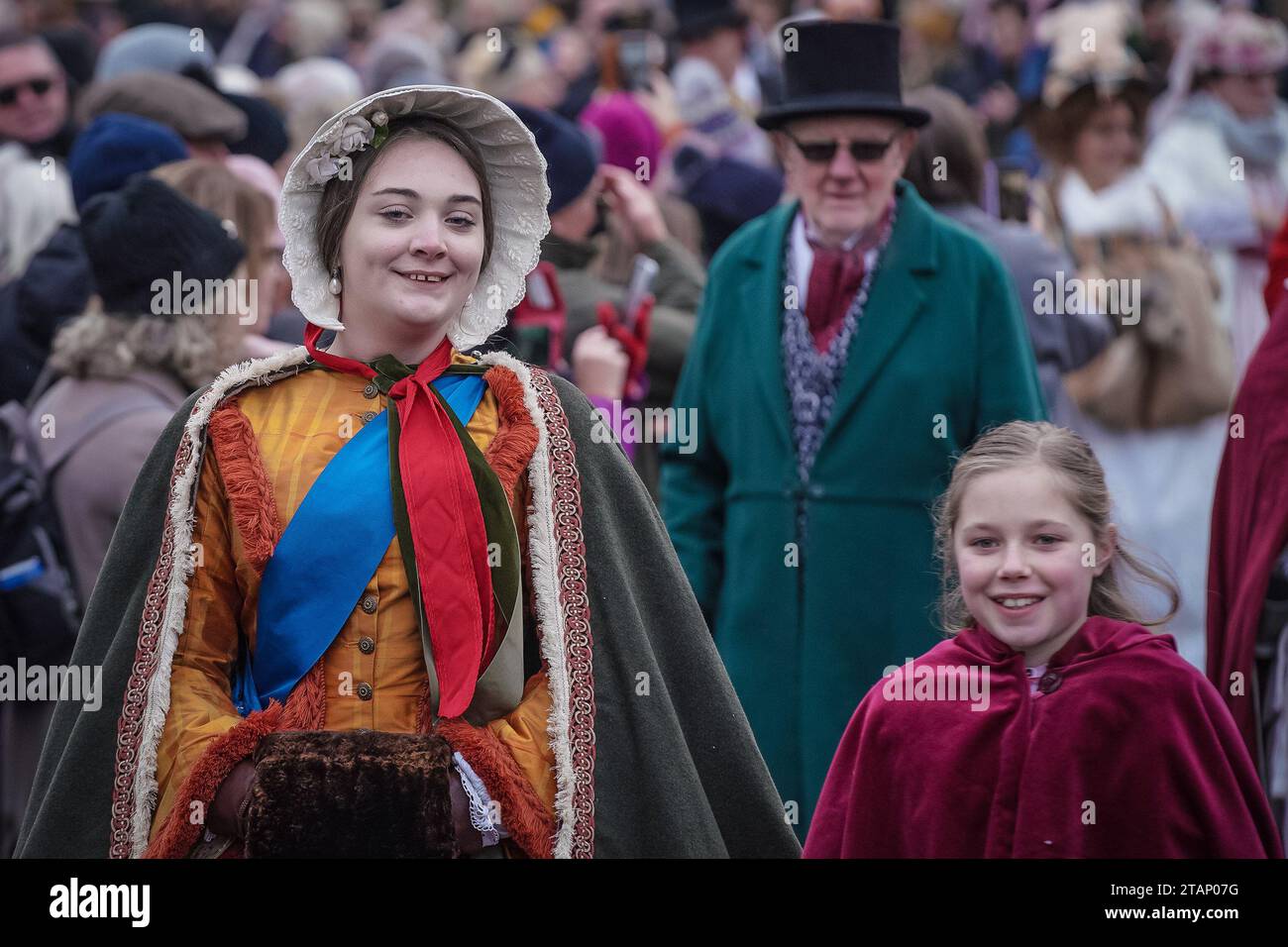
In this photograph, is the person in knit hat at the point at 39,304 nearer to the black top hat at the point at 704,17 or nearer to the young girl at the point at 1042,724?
the young girl at the point at 1042,724

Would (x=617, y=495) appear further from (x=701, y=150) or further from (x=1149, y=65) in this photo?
(x=1149, y=65)

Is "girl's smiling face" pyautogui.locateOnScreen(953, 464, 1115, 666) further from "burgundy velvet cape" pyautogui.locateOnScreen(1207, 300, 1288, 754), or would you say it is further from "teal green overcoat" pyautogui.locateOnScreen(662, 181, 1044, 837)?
"burgundy velvet cape" pyautogui.locateOnScreen(1207, 300, 1288, 754)

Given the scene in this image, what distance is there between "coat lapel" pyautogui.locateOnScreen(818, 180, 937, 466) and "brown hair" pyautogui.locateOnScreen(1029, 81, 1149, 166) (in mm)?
3146

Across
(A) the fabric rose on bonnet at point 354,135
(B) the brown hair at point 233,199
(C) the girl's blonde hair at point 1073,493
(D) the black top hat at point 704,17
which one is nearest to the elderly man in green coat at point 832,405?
(C) the girl's blonde hair at point 1073,493

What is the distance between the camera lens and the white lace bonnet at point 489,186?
11.8ft

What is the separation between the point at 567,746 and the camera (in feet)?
11.4

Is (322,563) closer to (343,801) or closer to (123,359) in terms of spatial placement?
(343,801)

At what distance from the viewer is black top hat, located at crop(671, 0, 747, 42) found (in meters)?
11.0

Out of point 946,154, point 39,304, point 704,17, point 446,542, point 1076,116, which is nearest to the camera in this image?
point 446,542

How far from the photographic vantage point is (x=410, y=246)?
3.54 meters

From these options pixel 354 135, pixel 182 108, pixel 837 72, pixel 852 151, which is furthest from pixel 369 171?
pixel 182 108

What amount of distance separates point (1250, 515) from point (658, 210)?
300cm

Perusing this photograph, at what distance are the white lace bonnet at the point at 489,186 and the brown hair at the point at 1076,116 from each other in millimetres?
4983
